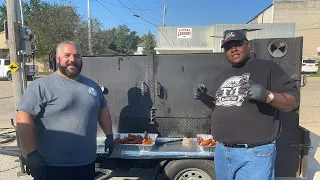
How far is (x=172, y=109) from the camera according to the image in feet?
13.2

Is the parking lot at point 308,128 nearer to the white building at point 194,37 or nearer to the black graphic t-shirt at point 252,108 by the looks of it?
the black graphic t-shirt at point 252,108

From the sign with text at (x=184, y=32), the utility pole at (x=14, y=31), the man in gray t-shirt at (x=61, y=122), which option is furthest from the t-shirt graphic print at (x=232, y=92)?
the sign with text at (x=184, y=32)

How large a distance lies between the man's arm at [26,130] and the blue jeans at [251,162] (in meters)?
1.65

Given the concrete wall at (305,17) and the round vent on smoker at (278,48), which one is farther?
the concrete wall at (305,17)

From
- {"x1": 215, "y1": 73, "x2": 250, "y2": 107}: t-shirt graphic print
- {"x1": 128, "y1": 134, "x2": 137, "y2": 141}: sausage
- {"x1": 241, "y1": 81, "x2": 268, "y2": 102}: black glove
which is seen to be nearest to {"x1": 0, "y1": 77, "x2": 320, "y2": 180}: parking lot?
{"x1": 128, "y1": 134, "x2": 137, "y2": 141}: sausage

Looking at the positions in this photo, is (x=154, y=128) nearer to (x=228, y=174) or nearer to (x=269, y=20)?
(x=228, y=174)

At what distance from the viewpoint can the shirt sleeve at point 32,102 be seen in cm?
227

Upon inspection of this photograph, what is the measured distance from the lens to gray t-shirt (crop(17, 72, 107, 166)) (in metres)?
2.33

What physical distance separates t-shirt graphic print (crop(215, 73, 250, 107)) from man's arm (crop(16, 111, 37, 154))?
5.26 ft

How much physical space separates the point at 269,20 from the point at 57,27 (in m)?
35.8

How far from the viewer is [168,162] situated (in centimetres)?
353

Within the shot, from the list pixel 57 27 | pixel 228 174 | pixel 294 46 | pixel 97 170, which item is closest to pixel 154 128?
pixel 97 170

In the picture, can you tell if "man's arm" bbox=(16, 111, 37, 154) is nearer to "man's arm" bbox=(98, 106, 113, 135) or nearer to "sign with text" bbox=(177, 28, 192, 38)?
"man's arm" bbox=(98, 106, 113, 135)

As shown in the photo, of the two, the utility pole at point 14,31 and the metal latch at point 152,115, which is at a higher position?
the utility pole at point 14,31
